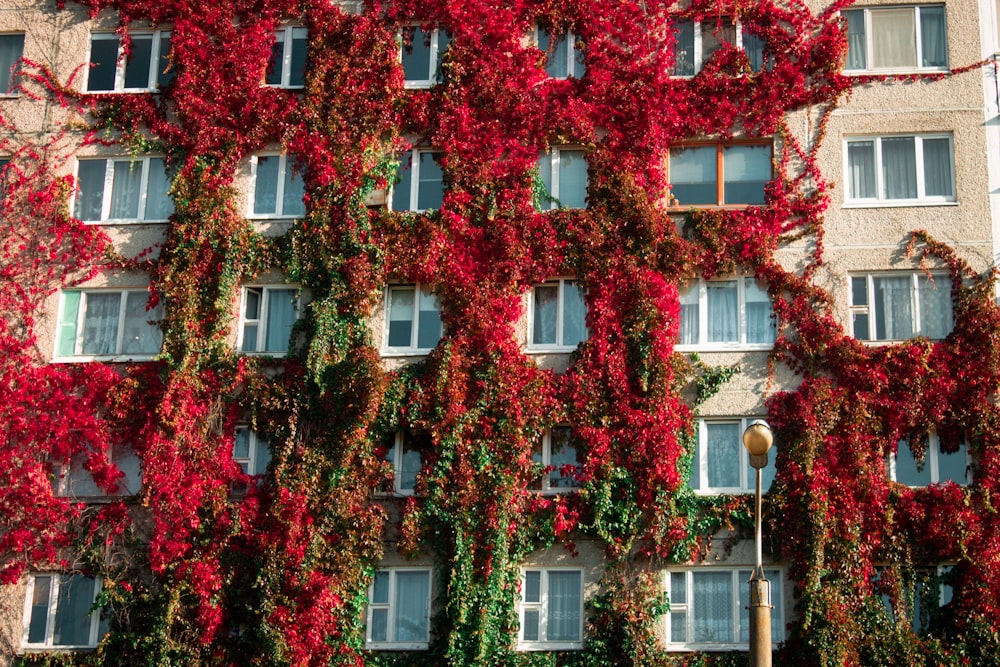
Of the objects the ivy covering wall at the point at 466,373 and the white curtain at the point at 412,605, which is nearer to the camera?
the ivy covering wall at the point at 466,373

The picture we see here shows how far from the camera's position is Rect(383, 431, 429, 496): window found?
34.5 metres

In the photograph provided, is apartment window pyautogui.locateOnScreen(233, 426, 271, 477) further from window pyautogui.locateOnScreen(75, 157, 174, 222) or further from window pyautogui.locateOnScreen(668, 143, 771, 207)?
window pyautogui.locateOnScreen(668, 143, 771, 207)

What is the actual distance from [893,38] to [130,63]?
19977 mm

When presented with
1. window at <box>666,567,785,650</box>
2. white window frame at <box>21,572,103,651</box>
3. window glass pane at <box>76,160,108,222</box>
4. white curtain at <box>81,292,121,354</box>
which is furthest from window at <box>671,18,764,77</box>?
white window frame at <box>21,572,103,651</box>

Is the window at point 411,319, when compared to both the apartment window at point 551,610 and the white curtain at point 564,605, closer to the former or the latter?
the apartment window at point 551,610

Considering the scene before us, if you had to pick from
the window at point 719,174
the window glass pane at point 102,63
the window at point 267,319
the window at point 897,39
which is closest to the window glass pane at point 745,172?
the window at point 719,174

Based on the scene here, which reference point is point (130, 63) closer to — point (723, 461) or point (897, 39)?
point (723, 461)

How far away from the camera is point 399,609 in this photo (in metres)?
34.0

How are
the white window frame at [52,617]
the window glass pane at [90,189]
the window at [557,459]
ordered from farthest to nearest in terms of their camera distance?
the window glass pane at [90,189] < the white window frame at [52,617] < the window at [557,459]

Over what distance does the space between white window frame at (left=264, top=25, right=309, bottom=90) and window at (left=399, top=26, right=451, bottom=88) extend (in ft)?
8.69

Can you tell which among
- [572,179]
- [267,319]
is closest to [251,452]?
[267,319]

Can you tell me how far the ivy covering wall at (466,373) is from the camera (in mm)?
32781

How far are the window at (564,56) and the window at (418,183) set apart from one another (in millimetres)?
3792

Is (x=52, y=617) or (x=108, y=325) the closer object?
(x=52, y=617)
